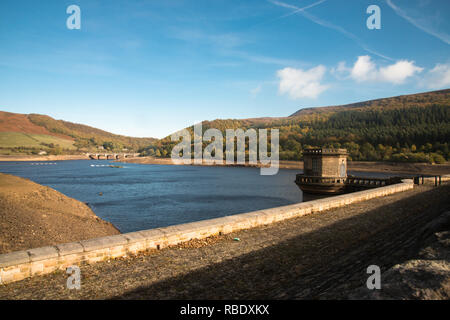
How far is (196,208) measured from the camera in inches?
1347

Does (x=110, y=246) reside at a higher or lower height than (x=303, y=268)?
higher

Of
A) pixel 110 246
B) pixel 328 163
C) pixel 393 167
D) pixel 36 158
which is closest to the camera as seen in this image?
pixel 110 246

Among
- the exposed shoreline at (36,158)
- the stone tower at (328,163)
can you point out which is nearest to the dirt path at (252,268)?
the stone tower at (328,163)

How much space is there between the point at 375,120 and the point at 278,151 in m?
60.0

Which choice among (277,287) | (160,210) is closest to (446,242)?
(277,287)

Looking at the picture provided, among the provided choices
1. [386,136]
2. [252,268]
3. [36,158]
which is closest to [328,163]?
[252,268]

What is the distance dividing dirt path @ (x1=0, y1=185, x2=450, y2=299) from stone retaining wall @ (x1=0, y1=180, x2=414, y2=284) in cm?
22

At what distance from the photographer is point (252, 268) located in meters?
6.61

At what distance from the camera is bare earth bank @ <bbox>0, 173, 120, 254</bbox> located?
16.0 m

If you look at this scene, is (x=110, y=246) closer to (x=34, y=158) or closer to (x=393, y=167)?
(x=393, y=167)

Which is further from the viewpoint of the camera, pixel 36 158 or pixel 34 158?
pixel 36 158

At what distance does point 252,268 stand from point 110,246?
3537 mm

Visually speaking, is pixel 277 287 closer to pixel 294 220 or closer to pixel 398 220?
pixel 294 220

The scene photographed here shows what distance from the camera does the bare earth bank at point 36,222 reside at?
16047 millimetres
